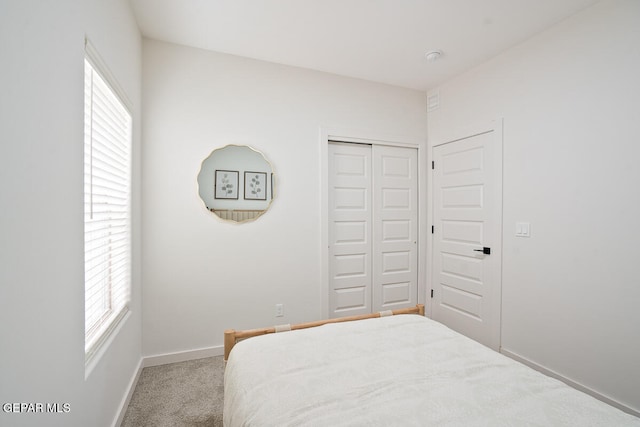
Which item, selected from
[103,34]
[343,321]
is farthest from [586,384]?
[103,34]

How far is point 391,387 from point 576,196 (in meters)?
2.06

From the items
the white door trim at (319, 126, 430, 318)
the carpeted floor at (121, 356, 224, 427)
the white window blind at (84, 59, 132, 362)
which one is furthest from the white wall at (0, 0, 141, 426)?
the white door trim at (319, 126, 430, 318)

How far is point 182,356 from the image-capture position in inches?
103

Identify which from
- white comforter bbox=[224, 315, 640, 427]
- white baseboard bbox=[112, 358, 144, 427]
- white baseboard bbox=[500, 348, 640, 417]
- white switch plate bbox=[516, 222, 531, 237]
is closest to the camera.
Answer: white comforter bbox=[224, 315, 640, 427]

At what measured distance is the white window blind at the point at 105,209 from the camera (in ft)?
4.66

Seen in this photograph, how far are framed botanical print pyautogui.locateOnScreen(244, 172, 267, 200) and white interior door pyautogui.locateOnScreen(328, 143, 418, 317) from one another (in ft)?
2.43

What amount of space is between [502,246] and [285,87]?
8.40 ft

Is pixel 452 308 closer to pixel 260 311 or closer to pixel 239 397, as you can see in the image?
pixel 260 311

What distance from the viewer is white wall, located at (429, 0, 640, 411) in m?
1.92

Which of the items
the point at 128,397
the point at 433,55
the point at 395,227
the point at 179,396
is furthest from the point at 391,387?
the point at 433,55

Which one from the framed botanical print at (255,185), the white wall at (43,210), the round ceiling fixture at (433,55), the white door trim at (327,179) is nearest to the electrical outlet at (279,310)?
the white door trim at (327,179)

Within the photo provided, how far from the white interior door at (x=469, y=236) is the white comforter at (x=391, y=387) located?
1.50 m

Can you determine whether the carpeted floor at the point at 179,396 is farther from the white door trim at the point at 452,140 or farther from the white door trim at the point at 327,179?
the white door trim at the point at 452,140

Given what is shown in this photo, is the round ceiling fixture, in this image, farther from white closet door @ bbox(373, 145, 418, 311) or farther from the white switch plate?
the white switch plate
